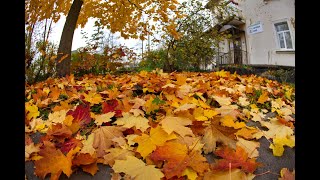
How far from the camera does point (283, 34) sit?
10.9 m

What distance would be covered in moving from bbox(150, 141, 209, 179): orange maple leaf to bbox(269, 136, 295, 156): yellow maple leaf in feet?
1.34

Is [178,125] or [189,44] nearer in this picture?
[178,125]

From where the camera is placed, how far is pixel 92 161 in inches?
36.0

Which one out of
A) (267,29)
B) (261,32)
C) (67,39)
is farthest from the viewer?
(261,32)

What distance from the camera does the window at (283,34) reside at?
34.5 feet

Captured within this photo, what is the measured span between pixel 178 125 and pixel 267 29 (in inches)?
→ 473

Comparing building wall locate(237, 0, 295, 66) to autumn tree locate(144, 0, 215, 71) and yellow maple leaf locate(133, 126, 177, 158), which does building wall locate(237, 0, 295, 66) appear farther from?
yellow maple leaf locate(133, 126, 177, 158)

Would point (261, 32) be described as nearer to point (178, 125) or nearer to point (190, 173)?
point (178, 125)

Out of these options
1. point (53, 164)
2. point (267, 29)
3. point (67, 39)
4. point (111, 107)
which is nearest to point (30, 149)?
point (53, 164)

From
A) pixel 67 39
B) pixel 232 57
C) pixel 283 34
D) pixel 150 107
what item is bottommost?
pixel 150 107

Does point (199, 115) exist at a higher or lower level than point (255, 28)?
lower

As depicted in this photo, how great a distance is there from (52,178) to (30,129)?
1.60 ft
